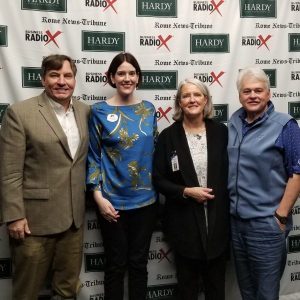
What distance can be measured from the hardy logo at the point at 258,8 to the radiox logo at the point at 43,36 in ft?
3.94

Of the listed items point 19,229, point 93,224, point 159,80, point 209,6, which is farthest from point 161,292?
point 209,6

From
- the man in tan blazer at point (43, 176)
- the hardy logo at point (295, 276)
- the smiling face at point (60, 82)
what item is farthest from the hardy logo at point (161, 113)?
the hardy logo at point (295, 276)

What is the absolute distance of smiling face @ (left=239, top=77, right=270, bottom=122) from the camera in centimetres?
179

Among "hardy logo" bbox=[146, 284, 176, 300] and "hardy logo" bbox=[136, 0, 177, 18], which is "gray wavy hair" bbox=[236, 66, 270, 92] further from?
"hardy logo" bbox=[146, 284, 176, 300]

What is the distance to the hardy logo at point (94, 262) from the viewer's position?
234 centimetres

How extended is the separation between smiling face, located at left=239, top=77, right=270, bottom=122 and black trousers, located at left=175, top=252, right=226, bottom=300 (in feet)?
2.63

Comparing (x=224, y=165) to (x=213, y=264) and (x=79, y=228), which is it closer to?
(x=213, y=264)

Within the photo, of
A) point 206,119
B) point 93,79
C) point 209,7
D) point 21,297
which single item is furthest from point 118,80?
point 21,297

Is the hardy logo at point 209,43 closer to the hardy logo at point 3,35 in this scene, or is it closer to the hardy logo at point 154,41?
the hardy logo at point 154,41

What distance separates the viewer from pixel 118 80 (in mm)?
1963

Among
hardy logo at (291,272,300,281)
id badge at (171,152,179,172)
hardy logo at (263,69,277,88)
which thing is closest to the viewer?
id badge at (171,152,179,172)

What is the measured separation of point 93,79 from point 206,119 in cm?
76

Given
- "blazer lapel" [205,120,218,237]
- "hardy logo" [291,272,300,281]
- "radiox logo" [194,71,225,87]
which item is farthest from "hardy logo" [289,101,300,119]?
"hardy logo" [291,272,300,281]

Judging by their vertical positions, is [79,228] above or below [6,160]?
below
